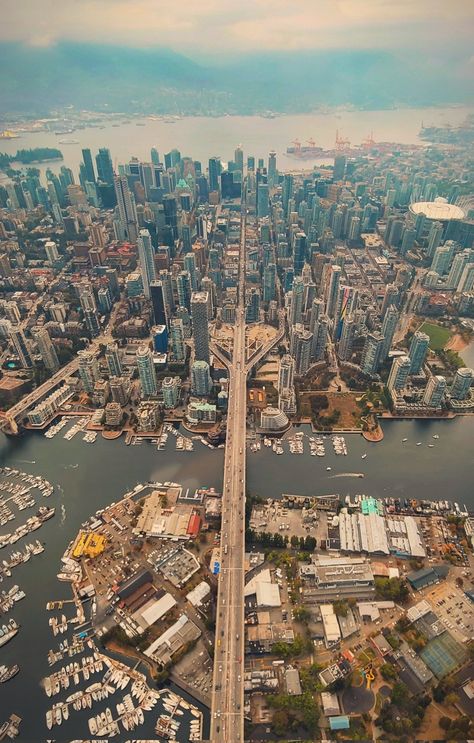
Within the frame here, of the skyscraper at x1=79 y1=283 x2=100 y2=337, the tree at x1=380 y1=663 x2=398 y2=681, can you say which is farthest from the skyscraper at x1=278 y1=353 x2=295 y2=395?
the skyscraper at x1=79 y1=283 x2=100 y2=337

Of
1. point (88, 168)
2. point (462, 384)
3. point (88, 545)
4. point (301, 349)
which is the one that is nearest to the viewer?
point (88, 545)

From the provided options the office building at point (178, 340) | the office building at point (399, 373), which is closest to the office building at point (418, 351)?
the office building at point (399, 373)

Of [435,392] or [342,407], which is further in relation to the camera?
[342,407]

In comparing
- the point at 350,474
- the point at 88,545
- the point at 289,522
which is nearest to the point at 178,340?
the point at 350,474

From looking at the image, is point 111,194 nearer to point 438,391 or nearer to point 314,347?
point 314,347

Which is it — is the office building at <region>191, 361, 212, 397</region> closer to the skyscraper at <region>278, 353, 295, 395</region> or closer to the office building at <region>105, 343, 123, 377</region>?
the skyscraper at <region>278, 353, 295, 395</region>

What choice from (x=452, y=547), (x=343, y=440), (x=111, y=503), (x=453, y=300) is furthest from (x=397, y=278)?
(x=111, y=503)

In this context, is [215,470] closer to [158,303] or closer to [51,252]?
[158,303]
